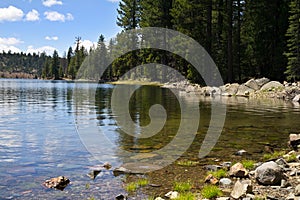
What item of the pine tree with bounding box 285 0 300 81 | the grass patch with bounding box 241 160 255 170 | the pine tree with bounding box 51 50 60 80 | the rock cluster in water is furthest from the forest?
the pine tree with bounding box 51 50 60 80

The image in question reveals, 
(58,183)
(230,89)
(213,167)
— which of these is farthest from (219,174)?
(230,89)

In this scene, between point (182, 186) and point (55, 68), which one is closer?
point (182, 186)

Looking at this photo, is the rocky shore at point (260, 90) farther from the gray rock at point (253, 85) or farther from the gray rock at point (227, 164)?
the gray rock at point (227, 164)

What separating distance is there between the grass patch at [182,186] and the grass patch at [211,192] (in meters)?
0.32

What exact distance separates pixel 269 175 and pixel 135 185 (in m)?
2.49

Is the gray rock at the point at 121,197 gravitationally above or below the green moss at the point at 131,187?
below

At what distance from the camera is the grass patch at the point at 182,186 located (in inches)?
254

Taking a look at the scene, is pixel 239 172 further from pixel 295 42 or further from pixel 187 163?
pixel 295 42

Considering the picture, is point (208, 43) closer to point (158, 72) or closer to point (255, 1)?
point (255, 1)

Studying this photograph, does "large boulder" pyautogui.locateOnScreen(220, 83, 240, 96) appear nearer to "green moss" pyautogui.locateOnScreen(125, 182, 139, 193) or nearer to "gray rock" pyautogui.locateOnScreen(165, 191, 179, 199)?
"green moss" pyautogui.locateOnScreen(125, 182, 139, 193)

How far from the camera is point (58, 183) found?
6.77 metres

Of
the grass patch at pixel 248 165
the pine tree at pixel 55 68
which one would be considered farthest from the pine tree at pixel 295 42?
the pine tree at pixel 55 68

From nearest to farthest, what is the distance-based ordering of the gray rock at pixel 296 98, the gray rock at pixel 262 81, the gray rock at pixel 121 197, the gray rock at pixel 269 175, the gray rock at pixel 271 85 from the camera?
the gray rock at pixel 121 197, the gray rock at pixel 269 175, the gray rock at pixel 296 98, the gray rock at pixel 271 85, the gray rock at pixel 262 81

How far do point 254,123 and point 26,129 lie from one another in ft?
31.5
